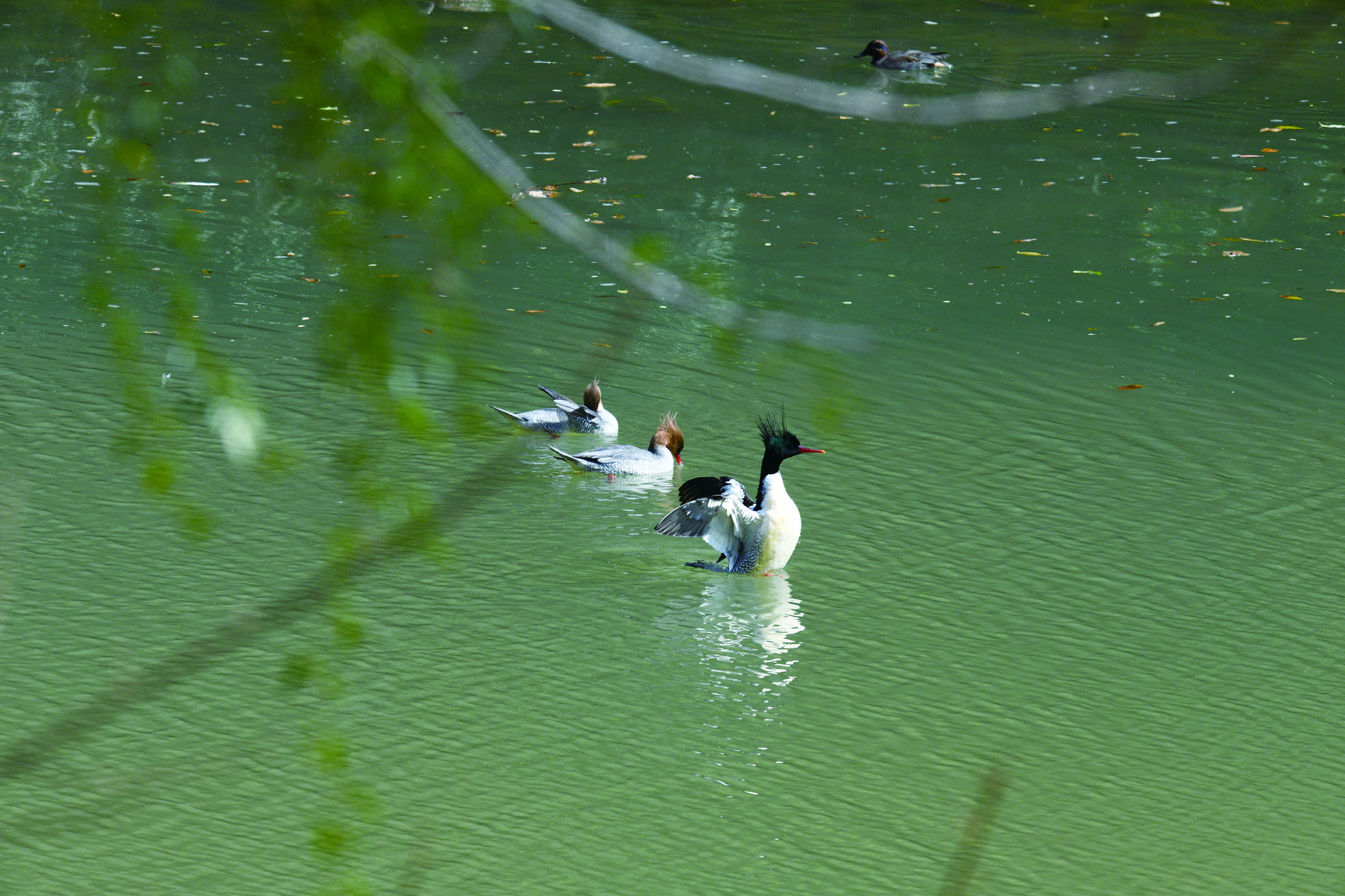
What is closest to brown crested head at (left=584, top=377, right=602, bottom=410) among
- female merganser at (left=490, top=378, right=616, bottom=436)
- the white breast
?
female merganser at (left=490, top=378, right=616, bottom=436)

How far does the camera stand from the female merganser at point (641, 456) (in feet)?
27.7

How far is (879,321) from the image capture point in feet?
36.9

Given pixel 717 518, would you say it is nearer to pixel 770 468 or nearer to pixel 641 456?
pixel 770 468

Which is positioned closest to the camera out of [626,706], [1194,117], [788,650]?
[626,706]

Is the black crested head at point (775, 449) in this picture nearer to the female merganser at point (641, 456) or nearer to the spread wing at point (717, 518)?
the spread wing at point (717, 518)

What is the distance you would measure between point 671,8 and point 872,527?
14.7m

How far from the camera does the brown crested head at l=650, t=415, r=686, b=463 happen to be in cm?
842

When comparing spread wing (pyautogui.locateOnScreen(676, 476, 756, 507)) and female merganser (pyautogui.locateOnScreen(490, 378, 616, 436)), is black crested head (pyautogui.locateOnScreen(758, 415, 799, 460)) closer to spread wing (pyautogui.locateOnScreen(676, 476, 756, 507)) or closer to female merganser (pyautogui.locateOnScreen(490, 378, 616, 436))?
spread wing (pyautogui.locateOnScreen(676, 476, 756, 507))

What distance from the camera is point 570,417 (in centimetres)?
900

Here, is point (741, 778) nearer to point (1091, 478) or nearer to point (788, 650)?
point (788, 650)

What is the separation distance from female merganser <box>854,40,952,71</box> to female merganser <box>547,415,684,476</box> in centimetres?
1026

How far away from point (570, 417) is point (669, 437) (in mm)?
776

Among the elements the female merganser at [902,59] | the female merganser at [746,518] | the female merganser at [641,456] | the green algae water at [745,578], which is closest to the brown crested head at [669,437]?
the female merganser at [641,456]

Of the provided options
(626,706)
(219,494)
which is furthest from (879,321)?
(626,706)
